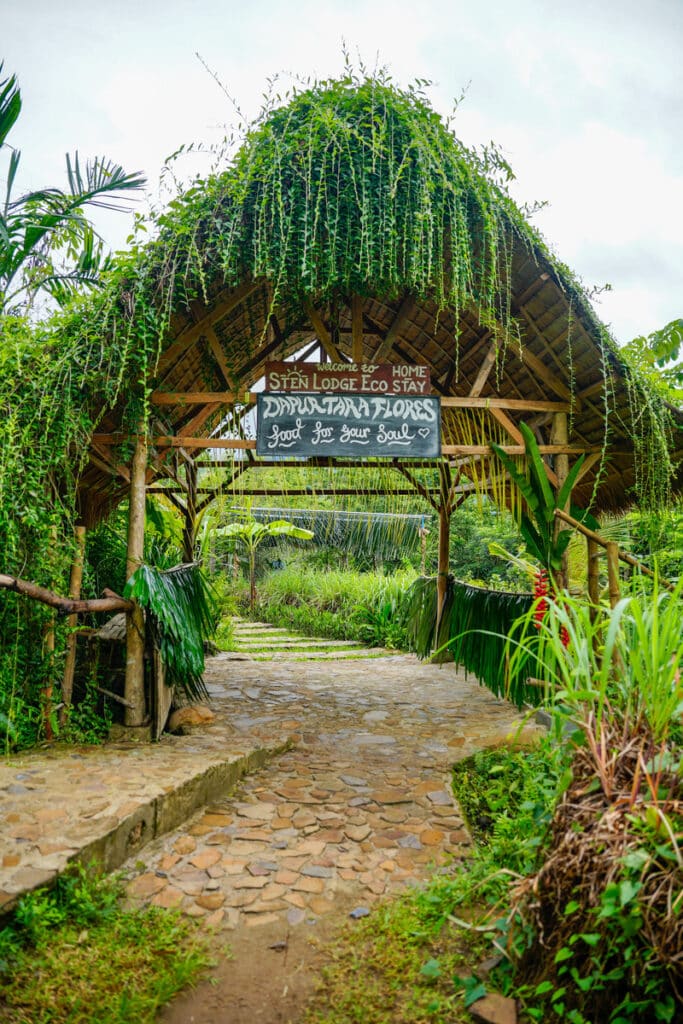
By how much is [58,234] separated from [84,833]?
26.7ft

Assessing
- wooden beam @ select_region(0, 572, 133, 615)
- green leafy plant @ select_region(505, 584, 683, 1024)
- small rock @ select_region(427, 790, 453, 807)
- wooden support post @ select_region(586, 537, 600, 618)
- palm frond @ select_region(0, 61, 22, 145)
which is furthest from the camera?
palm frond @ select_region(0, 61, 22, 145)

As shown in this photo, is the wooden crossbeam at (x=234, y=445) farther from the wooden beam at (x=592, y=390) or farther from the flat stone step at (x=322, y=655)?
the flat stone step at (x=322, y=655)

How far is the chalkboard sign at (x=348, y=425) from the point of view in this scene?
507cm

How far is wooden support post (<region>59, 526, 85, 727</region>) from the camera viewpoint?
4484mm

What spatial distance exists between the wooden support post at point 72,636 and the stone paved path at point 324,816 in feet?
4.12

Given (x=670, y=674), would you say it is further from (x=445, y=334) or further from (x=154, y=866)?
(x=445, y=334)

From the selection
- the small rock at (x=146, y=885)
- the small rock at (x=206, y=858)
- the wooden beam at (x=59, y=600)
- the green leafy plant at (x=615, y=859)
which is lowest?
the small rock at (x=206, y=858)

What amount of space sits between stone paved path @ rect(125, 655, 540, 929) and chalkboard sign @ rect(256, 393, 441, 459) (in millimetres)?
2215

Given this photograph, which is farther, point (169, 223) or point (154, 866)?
point (169, 223)

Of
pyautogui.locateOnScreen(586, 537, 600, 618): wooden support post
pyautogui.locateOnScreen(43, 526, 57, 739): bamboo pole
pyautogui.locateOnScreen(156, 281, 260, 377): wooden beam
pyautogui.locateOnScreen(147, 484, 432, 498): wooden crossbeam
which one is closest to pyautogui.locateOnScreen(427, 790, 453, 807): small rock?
pyautogui.locateOnScreen(586, 537, 600, 618): wooden support post

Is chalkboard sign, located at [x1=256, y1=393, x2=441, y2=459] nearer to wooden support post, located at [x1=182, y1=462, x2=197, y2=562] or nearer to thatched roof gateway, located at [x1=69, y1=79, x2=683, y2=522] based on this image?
thatched roof gateway, located at [x1=69, y1=79, x2=683, y2=522]

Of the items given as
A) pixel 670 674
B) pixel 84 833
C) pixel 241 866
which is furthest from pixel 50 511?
pixel 670 674

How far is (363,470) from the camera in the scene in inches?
310

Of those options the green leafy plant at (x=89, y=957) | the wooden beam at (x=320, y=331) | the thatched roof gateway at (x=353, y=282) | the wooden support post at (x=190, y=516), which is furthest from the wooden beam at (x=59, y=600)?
the wooden support post at (x=190, y=516)
